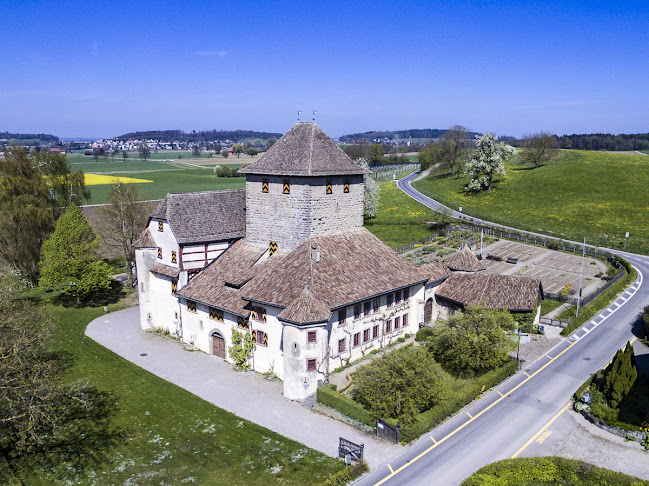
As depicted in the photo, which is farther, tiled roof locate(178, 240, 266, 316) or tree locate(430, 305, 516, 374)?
tiled roof locate(178, 240, 266, 316)

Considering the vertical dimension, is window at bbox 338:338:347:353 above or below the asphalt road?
above

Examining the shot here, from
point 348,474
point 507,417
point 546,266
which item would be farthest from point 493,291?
point 546,266

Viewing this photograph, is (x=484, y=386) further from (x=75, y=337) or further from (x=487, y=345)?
(x=75, y=337)

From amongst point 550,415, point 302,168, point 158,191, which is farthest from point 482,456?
point 158,191

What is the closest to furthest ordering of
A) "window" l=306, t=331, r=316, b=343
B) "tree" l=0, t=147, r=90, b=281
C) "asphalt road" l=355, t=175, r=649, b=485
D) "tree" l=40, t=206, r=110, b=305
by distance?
"asphalt road" l=355, t=175, r=649, b=485, "window" l=306, t=331, r=316, b=343, "tree" l=40, t=206, r=110, b=305, "tree" l=0, t=147, r=90, b=281

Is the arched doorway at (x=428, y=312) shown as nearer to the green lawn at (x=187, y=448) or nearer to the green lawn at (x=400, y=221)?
the green lawn at (x=187, y=448)

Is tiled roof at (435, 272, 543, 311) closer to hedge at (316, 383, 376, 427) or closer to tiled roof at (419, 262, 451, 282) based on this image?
tiled roof at (419, 262, 451, 282)

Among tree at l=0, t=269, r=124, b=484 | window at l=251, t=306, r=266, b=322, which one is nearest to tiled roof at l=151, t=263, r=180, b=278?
window at l=251, t=306, r=266, b=322
